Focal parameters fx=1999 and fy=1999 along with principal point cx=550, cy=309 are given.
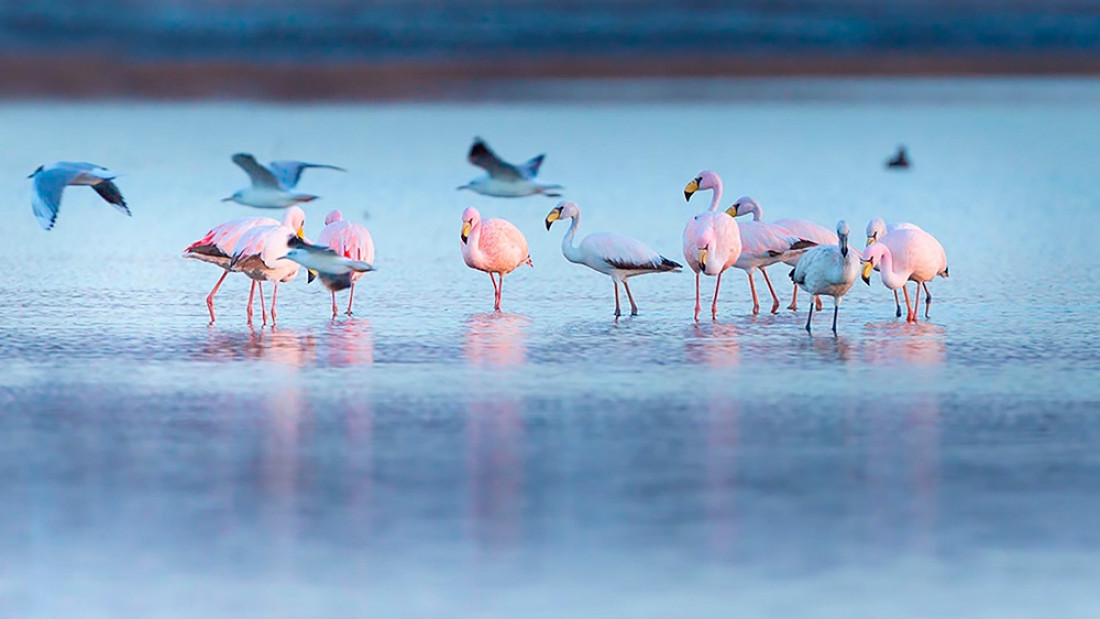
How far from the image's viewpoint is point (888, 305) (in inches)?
437

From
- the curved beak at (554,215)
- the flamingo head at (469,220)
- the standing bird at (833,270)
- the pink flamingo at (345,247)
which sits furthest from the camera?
the curved beak at (554,215)

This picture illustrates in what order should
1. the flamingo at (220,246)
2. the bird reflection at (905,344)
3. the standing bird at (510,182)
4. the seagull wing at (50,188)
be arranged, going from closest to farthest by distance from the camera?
the bird reflection at (905,344) → the flamingo at (220,246) → the seagull wing at (50,188) → the standing bird at (510,182)

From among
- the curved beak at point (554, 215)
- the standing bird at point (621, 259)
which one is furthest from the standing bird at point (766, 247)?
the curved beak at point (554, 215)

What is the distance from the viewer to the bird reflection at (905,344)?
9.14 m

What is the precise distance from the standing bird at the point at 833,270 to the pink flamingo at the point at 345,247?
2.42 metres

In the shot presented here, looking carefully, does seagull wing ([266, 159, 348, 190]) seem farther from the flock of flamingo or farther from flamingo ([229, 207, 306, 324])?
flamingo ([229, 207, 306, 324])

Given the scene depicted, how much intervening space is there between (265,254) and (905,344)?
3.26m

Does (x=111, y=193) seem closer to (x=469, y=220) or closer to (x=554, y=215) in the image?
(x=469, y=220)

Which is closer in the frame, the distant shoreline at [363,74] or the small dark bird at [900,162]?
the small dark bird at [900,162]

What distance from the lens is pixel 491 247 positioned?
36.9 feet

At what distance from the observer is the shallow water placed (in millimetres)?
5523

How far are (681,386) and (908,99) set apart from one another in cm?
3327

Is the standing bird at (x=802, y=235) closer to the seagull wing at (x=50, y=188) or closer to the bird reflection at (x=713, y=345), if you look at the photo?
the bird reflection at (x=713, y=345)

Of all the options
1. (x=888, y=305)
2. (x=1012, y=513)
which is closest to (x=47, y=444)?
(x=1012, y=513)
